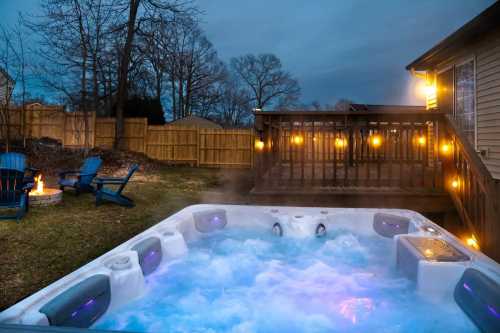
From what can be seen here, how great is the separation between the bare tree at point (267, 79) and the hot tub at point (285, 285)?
27046 mm

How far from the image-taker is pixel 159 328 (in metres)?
2.21

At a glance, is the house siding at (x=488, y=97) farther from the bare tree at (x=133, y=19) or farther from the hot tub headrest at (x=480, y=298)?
the bare tree at (x=133, y=19)

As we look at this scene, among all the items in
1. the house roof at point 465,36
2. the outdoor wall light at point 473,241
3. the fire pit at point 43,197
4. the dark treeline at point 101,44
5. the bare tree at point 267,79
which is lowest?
the outdoor wall light at point 473,241

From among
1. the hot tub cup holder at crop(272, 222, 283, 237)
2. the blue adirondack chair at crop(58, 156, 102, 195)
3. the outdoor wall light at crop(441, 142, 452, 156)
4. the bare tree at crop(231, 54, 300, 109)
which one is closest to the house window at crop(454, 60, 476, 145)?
the outdoor wall light at crop(441, 142, 452, 156)

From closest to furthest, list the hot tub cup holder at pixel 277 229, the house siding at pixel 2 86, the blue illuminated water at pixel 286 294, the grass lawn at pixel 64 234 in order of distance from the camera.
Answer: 1. the blue illuminated water at pixel 286 294
2. the grass lawn at pixel 64 234
3. the hot tub cup holder at pixel 277 229
4. the house siding at pixel 2 86

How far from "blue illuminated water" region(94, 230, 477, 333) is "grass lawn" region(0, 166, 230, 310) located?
1.01m

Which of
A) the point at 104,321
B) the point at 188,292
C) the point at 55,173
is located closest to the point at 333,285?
the point at 188,292

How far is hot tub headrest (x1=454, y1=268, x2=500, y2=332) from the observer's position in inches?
74.1

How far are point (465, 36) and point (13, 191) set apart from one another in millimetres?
7907

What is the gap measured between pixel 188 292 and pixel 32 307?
133cm

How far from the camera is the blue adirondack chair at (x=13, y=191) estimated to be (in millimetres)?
4602

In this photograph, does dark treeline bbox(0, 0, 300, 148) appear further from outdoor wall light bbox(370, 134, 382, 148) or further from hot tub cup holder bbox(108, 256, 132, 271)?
hot tub cup holder bbox(108, 256, 132, 271)

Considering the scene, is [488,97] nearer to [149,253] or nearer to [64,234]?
[149,253]

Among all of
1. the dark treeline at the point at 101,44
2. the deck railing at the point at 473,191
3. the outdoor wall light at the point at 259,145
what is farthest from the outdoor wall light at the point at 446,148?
the dark treeline at the point at 101,44
